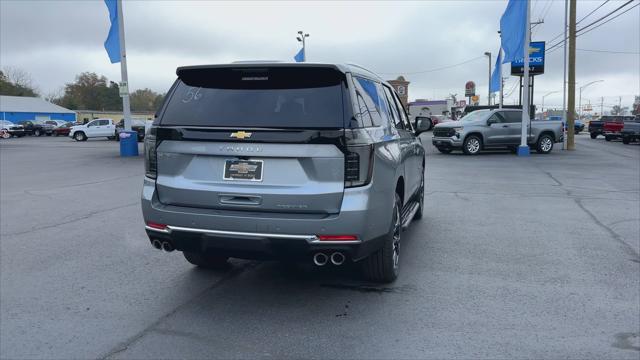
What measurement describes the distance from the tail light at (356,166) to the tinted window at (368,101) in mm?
328

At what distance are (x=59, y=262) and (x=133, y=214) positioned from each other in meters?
2.77

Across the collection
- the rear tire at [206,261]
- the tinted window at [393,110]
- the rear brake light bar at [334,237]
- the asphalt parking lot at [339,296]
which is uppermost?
the tinted window at [393,110]

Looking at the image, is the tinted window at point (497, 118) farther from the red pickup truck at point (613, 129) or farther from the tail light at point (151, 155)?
the tail light at point (151, 155)

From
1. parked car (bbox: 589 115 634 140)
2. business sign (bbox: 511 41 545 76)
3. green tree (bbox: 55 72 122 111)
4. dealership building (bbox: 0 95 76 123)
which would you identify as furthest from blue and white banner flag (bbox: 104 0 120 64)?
green tree (bbox: 55 72 122 111)

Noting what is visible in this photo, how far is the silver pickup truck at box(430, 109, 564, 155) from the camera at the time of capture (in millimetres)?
20641

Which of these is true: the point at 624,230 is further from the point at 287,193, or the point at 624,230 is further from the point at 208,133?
the point at 208,133

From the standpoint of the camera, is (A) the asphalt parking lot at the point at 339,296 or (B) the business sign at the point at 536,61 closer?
(A) the asphalt parking lot at the point at 339,296

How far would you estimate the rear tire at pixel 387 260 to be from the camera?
4.52 meters

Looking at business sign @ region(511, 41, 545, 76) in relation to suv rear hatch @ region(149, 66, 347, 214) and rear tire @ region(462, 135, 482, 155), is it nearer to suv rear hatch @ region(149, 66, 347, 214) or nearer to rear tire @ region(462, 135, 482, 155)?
rear tire @ region(462, 135, 482, 155)

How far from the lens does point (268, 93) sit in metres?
4.04

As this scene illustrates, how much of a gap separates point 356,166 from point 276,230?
2.48 feet

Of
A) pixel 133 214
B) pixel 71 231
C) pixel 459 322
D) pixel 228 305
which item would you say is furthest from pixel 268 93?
pixel 133 214

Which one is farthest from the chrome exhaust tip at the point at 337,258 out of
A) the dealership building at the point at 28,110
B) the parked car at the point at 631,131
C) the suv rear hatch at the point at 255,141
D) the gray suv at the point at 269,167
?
the dealership building at the point at 28,110

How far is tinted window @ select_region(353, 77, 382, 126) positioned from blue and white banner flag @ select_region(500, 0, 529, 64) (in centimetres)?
1701
